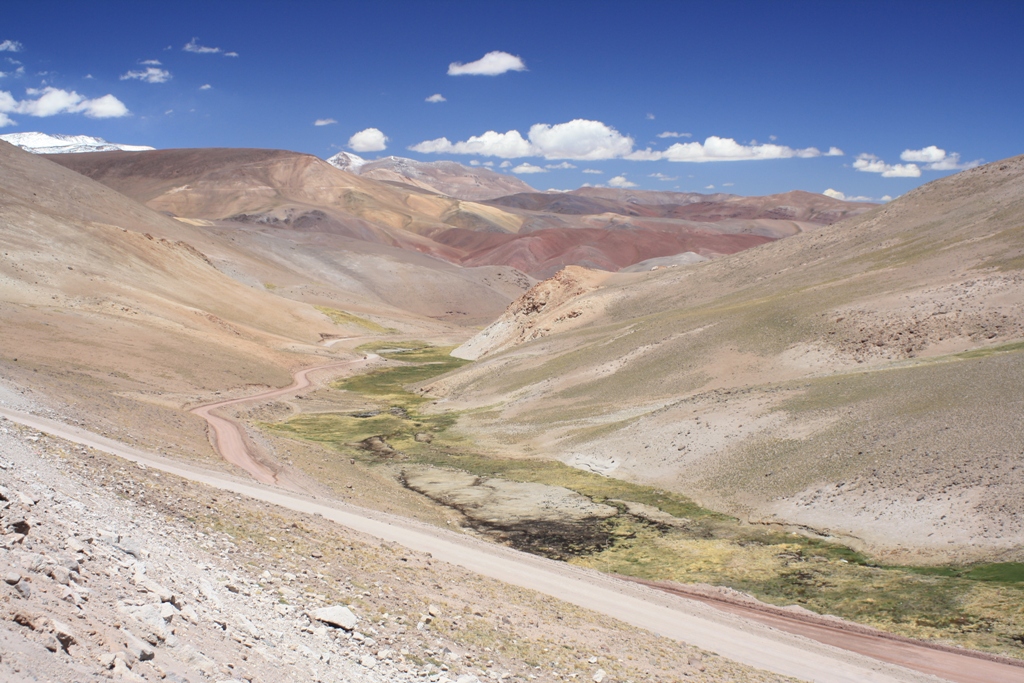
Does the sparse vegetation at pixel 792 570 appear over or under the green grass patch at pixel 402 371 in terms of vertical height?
under

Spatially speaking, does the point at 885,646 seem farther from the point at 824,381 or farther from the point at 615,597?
the point at 824,381

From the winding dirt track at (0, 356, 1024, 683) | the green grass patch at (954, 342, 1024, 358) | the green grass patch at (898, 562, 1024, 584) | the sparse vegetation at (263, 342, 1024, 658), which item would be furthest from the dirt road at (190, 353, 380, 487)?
the green grass patch at (954, 342, 1024, 358)

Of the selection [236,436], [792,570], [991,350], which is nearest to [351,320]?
[236,436]

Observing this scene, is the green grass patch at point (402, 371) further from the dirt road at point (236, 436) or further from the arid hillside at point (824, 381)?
the dirt road at point (236, 436)

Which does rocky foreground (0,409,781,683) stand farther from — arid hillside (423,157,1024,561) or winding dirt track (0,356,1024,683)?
arid hillside (423,157,1024,561)

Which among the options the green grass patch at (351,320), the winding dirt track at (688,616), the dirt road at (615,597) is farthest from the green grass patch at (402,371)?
Result: the winding dirt track at (688,616)

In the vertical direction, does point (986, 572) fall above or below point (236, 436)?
below

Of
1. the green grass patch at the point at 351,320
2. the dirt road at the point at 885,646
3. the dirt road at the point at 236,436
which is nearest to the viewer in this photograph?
the dirt road at the point at 885,646
